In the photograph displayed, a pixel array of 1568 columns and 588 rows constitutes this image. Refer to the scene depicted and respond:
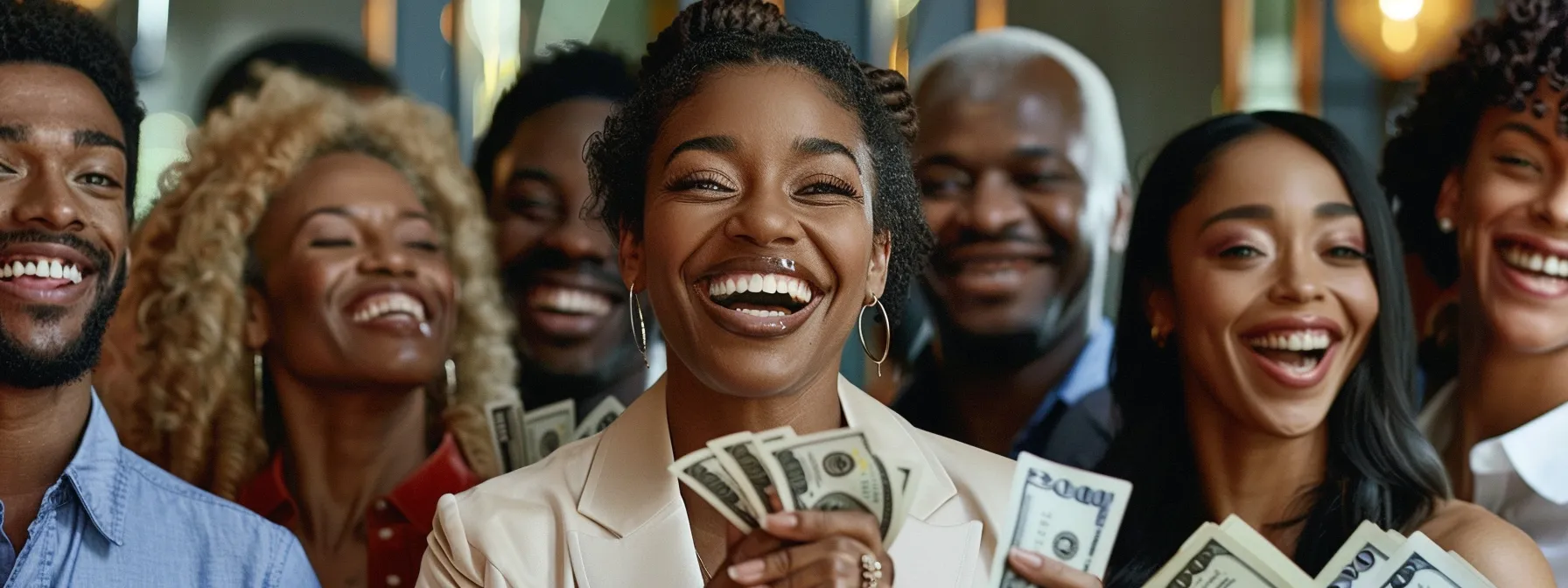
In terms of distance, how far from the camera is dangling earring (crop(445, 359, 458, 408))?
3.49 metres

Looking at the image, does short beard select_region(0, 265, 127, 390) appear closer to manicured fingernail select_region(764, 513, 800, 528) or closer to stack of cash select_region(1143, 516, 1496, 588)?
manicured fingernail select_region(764, 513, 800, 528)

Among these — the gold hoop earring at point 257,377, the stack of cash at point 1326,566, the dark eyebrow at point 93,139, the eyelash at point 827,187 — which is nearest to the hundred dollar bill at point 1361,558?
the stack of cash at point 1326,566

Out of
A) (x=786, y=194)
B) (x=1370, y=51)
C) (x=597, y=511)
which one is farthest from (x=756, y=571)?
(x=1370, y=51)

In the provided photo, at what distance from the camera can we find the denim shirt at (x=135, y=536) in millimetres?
2684

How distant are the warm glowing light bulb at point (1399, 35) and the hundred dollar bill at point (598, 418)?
1844mm

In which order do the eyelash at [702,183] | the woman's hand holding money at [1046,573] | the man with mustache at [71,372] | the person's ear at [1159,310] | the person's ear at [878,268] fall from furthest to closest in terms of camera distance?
the person's ear at [1159,310]
the man with mustache at [71,372]
the person's ear at [878,268]
the eyelash at [702,183]
the woman's hand holding money at [1046,573]

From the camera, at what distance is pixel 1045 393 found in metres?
3.39

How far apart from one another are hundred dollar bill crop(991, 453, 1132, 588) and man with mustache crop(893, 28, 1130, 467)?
0.80 m

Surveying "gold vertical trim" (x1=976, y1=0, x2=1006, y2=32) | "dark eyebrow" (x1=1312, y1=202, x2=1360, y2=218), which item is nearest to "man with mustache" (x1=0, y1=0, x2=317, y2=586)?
"gold vertical trim" (x1=976, y1=0, x2=1006, y2=32)

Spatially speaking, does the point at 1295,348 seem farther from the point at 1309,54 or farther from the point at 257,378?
the point at 257,378

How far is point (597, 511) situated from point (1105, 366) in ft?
4.34

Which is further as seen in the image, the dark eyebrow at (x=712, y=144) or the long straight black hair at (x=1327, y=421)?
the long straight black hair at (x=1327, y=421)

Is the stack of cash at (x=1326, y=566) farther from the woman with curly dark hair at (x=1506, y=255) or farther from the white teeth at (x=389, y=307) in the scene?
the white teeth at (x=389, y=307)

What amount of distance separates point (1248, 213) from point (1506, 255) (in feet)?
1.71
